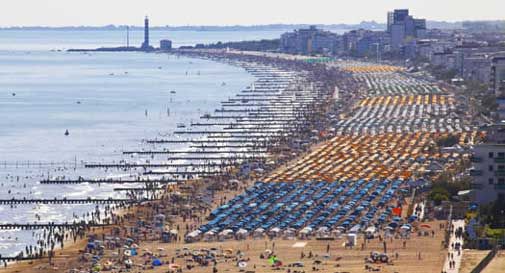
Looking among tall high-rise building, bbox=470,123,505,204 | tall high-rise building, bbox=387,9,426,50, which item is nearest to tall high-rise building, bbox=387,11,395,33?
tall high-rise building, bbox=387,9,426,50

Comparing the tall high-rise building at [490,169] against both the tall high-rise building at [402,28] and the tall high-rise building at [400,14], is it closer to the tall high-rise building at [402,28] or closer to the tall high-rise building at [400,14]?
the tall high-rise building at [402,28]

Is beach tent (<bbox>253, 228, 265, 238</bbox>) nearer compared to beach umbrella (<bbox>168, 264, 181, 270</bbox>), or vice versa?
beach umbrella (<bbox>168, 264, 181, 270</bbox>)

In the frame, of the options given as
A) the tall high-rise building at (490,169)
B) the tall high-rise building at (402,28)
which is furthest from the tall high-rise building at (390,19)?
the tall high-rise building at (490,169)

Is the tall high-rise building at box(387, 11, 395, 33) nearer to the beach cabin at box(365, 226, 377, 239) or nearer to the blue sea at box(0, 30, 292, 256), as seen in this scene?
the blue sea at box(0, 30, 292, 256)

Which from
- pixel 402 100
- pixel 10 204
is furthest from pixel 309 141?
pixel 402 100

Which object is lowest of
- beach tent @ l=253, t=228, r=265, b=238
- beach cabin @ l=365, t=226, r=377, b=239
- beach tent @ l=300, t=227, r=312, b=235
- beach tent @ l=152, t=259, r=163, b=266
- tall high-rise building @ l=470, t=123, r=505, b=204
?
beach tent @ l=152, t=259, r=163, b=266

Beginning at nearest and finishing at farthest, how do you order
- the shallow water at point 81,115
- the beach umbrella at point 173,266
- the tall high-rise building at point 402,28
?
the beach umbrella at point 173,266
the shallow water at point 81,115
the tall high-rise building at point 402,28

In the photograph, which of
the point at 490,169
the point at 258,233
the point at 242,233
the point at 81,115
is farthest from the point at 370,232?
the point at 81,115

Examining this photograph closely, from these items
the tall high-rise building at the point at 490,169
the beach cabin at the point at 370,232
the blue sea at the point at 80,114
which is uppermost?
the tall high-rise building at the point at 490,169

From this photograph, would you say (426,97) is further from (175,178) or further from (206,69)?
(206,69)
